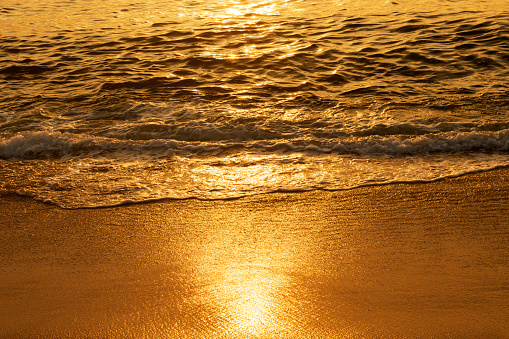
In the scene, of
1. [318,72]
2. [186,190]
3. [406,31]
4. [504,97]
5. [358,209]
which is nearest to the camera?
[358,209]

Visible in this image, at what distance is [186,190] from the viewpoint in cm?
460

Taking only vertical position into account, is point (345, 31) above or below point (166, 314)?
above

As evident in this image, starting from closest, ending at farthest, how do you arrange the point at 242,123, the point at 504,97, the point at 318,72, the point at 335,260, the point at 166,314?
the point at 166,314 < the point at 335,260 < the point at 242,123 < the point at 504,97 < the point at 318,72

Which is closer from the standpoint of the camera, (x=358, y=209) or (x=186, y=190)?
(x=358, y=209)

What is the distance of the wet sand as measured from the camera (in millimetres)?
2859

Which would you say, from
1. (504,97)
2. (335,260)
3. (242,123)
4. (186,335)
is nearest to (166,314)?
(186,335)

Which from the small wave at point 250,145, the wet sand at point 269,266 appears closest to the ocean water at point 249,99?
the small wave at point 250,145

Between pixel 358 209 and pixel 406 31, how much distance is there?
24.0 ft

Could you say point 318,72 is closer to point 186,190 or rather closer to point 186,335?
point 186,190

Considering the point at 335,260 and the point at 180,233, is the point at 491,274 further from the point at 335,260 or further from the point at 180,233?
the point at 180,233

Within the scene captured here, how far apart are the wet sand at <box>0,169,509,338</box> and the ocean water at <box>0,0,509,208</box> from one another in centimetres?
36

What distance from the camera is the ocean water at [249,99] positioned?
4941mm

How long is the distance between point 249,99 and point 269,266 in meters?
4.16

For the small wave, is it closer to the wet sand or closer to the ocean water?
the ocean water
